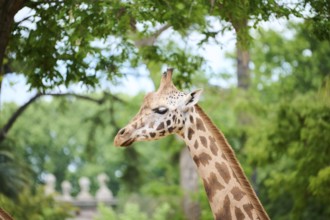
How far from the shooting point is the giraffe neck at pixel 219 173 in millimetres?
8789

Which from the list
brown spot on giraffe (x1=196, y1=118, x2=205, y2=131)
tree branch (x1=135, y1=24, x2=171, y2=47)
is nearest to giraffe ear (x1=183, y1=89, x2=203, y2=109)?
brown spot on giraffe (x1=196, y1=118, x2=205, y2=131)

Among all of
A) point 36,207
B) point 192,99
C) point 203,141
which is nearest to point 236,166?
point 203,141

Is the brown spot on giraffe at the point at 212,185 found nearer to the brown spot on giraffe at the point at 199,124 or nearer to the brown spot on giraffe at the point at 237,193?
the brown spot on giraffe at the point at 237,193

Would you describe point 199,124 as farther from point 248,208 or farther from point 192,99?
point 248,208

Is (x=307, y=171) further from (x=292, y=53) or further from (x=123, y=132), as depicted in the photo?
(x=292, y=53)

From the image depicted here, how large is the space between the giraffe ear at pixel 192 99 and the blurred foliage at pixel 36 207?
9.81 meters

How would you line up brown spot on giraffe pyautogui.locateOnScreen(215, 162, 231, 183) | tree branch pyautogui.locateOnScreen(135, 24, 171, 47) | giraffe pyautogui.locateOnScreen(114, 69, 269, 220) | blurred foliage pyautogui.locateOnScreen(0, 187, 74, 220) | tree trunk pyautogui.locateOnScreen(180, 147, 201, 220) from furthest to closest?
tree trunk pyautogui.locateOnScreen(180, 147, 201, 220), blurred foliage pyautogui.locateOnScreen(0, 187, 74, 220), tree branch pyautogui.locateOnScreen(135, 24, 171, 47), brown spot on giraffe pyautogui.locateOnScreen(215, 162, 231, 183), giraffe pyautogui.locateOnScreen(114, 69, 269, 220)

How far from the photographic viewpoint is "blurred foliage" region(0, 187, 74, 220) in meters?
19.4

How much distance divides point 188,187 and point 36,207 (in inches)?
244

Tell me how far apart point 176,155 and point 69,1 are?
1809 cm

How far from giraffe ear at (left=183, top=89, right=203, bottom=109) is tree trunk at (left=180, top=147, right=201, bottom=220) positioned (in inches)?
599

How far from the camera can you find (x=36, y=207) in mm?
20625

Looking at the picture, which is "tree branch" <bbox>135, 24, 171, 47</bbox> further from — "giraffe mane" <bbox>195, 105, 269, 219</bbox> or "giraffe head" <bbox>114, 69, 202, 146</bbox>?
"giraffe mane" <bbox>195, 105, 269, 219</bbox>

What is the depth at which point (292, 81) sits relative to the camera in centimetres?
3023
